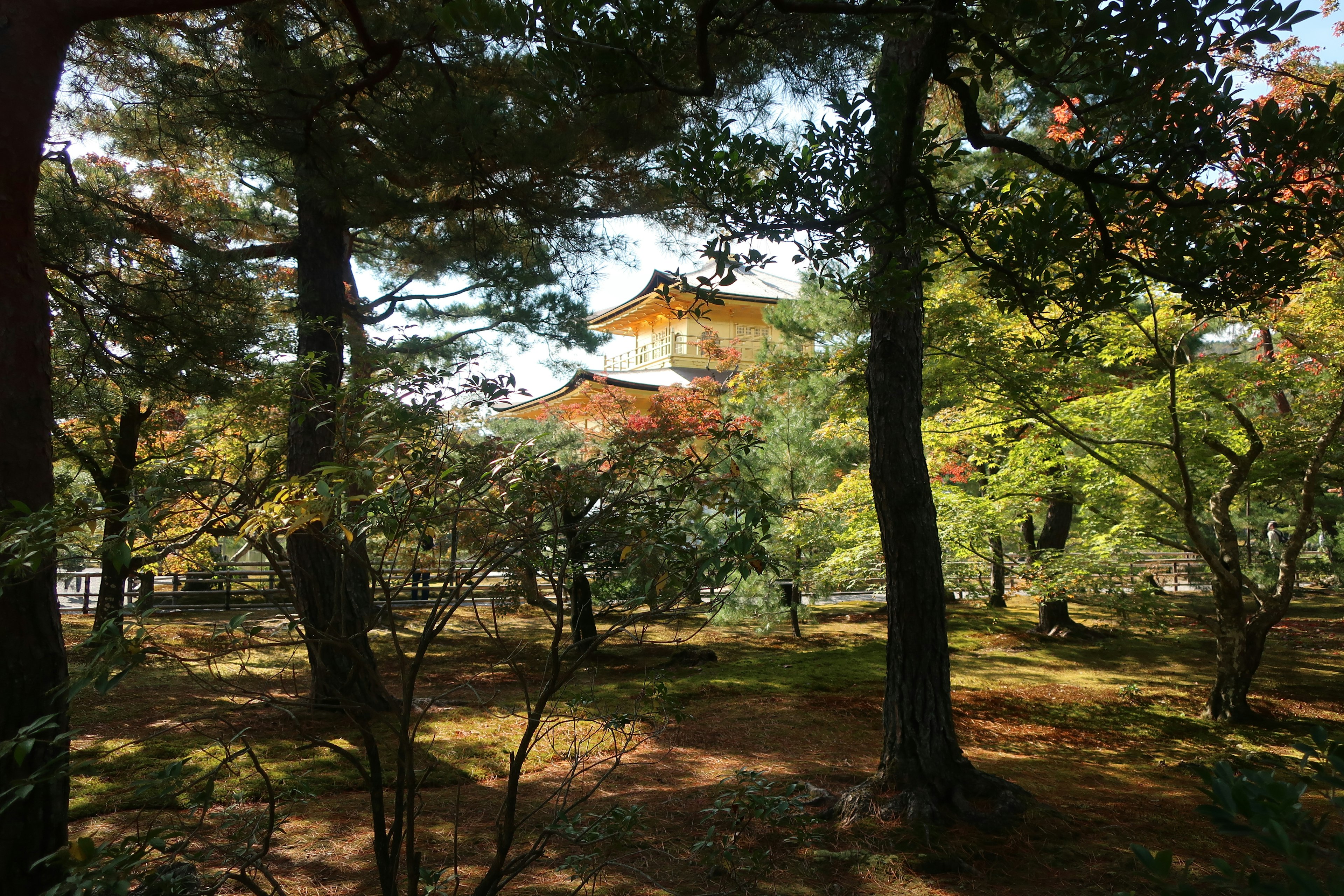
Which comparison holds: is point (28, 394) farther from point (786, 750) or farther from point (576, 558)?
point (786, 750)

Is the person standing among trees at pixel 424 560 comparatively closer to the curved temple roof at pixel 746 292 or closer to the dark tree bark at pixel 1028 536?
the dark tree bark at pixel 1028 536

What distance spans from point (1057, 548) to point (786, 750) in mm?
7139

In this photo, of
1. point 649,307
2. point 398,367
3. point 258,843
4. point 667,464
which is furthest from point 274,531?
point 649,307

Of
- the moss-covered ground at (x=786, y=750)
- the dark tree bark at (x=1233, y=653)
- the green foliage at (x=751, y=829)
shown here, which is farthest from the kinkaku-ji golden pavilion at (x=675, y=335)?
the green foliage at (x=751, y=829)

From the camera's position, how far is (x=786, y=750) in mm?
5320

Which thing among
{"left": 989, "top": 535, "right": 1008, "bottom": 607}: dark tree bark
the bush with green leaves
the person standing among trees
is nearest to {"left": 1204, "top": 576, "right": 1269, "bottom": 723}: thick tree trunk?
{"left": 989, "top": 535, "right": 1008, "bottom": 607}: dark tree bark

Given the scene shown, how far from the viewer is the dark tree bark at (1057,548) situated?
34.9 feet

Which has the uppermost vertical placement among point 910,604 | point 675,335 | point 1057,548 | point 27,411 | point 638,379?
point 675,335

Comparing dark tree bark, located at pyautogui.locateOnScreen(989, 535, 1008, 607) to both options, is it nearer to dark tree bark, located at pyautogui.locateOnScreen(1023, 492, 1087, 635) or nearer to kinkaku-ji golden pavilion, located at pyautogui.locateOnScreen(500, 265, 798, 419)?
dark tree bark, located at pyautogui.locateOnScreen(1023, 492, 1087, 635)

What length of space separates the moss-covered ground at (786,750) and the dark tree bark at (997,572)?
0.65 metres

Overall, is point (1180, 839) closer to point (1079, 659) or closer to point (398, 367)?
point (398, 367)

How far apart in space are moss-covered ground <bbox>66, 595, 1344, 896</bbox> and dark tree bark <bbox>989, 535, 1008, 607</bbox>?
65 centimetres

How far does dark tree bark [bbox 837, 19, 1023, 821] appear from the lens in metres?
3.89

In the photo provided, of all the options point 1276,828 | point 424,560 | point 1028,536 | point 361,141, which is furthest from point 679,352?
point 1276,828
